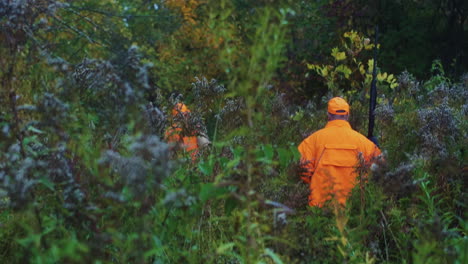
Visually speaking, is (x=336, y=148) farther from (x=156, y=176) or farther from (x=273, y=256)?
(x=156, y=176)

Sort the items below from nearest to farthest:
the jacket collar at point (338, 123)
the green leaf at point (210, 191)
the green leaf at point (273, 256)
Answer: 1. the green leaf at point (273, 256)
2. the green leaf at point (210, 191)
3. the jacket collar at point (338, 123)

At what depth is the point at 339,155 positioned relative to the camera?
19.2ft

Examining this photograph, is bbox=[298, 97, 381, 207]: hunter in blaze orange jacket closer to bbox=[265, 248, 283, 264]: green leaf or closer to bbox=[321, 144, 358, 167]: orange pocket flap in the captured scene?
bbox=[321, 144, 358, 167]: orange pocket flap

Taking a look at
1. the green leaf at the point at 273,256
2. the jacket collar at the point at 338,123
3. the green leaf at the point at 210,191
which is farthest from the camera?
the jacket collar at the point at 338,123

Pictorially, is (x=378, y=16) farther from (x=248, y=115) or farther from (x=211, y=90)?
(x=248, y=115)

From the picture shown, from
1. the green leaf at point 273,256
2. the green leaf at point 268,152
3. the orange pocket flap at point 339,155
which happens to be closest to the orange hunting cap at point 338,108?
the orange pocket flap at point 339,155

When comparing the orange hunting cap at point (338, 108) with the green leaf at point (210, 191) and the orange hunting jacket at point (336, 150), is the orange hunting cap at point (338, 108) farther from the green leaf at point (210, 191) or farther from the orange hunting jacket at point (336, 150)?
the green leaf at point (210, 191)

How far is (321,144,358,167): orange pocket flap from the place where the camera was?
5.79 m

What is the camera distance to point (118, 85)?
2.45 m

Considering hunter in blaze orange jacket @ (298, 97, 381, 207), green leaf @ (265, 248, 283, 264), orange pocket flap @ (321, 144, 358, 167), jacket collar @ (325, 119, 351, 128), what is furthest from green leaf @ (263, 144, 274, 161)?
jacket collar @ (325, 119, 351, 128)

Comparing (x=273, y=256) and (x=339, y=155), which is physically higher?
(x=339, y=155)

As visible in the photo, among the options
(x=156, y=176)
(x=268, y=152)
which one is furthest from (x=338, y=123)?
(x=156, y=176)

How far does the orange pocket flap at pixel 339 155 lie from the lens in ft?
19.0

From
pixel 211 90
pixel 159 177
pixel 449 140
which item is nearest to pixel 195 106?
pixel 211 90
